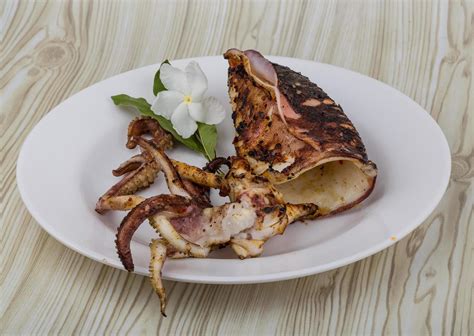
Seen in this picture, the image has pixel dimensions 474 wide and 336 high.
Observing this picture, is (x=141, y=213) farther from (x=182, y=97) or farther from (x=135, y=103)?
(x=135, y=103)

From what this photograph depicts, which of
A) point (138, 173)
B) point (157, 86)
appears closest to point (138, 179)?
point (138, 173)

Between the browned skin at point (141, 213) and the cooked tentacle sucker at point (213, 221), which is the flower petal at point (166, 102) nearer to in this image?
the cooked tentacle sucker at point (213, 221)

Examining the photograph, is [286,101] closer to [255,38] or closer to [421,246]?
[421,246]

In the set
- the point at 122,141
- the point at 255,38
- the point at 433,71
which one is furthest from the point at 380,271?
the point at 255,38

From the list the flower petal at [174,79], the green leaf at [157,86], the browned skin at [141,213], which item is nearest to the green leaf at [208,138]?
the flower petal at [174,79]

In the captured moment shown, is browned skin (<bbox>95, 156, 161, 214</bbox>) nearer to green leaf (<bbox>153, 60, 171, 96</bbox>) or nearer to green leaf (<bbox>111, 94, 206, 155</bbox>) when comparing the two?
green leaf (<bbox>111, 94, 206, 155</bbox>)

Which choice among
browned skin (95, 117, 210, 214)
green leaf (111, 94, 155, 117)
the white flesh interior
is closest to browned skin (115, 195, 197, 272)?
browned skin (95, 117, 210, 214)
